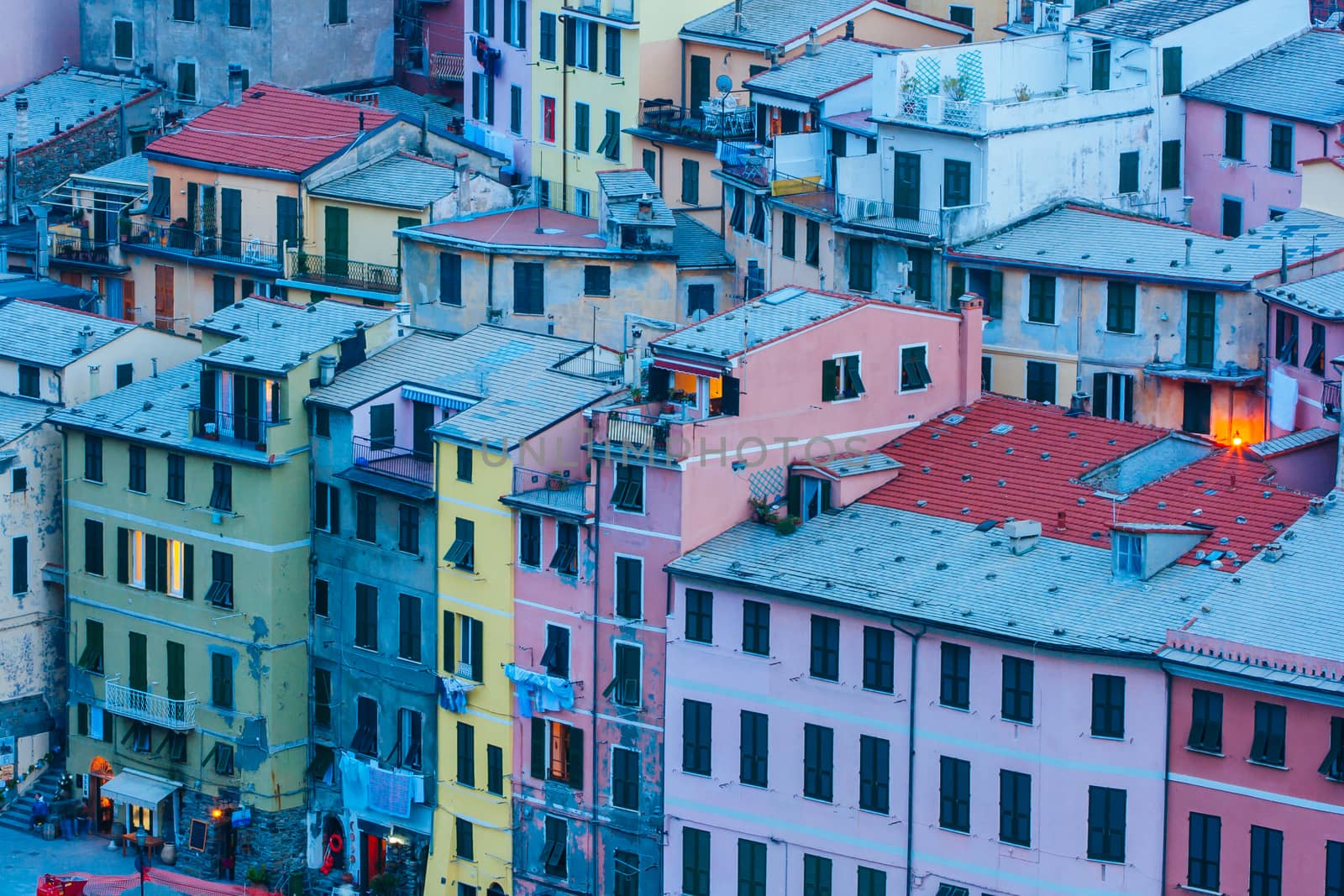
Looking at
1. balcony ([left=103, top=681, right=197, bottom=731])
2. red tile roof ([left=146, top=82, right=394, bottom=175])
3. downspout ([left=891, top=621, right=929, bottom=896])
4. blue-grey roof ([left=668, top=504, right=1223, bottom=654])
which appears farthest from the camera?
red tile roof ([left=146, top=82, right=394, bottom=175])

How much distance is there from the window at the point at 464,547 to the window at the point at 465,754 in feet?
16.8

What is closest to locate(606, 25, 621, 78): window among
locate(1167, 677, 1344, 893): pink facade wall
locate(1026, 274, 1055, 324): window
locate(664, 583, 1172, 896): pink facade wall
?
locate(1026, 274, 1055, 324): window

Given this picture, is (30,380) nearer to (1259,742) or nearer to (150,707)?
(150,707)

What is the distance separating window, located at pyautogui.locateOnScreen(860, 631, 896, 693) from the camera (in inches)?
4304

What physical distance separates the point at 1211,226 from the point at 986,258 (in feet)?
36.9

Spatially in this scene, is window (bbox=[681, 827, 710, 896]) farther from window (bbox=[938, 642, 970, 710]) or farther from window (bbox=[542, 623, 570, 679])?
window (bbox=[938, 642, 970, 710])

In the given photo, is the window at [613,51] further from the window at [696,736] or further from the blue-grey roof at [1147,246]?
the window at [696,736]

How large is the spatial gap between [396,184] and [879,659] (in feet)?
125

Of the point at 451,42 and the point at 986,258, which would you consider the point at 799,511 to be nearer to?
the point at 986,258

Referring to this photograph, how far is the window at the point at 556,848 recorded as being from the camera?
388 feet

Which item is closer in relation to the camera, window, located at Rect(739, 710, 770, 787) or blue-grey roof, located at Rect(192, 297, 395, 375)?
window, located at Rect(739, 710, 770, 787)

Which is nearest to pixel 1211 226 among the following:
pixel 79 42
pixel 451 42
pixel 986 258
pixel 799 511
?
pixel 986 258

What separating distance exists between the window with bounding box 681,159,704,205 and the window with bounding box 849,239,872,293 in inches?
474

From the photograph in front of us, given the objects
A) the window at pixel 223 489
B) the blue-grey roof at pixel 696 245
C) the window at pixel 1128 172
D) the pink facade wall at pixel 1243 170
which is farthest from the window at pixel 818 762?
the pink facade wall at pixel 1243 170
